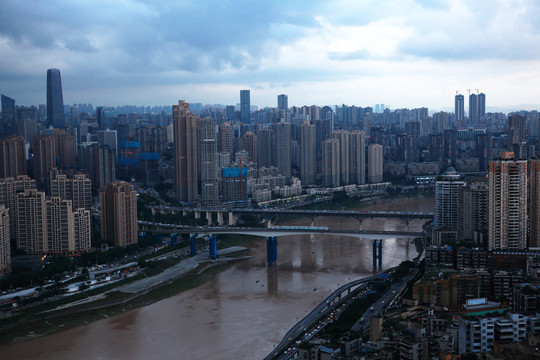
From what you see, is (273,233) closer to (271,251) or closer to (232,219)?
(271,251)

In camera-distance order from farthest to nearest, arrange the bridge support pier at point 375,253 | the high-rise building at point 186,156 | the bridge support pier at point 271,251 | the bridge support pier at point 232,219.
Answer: the high-rise building at point 186,156
the bridge support pier at point 232,219
the bridge support pier at point 271,251
the bridge support pier at point 375,253

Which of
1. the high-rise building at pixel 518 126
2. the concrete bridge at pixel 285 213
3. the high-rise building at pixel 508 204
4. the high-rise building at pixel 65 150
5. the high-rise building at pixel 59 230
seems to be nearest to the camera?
the high-rise building at pixel 508 204

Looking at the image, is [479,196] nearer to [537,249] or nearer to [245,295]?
[537,249]

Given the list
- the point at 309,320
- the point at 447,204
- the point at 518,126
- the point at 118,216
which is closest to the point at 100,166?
the point at 118,216

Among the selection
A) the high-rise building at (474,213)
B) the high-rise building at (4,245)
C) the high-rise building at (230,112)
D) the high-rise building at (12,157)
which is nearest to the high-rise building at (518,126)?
the high-rise building at (230,112)

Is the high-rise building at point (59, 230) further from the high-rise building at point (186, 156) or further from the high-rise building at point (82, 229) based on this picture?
the high-rise building at point (186, 156)

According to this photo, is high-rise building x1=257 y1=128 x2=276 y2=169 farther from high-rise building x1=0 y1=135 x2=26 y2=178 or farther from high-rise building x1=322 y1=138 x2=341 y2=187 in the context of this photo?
high-rise building x1=0 y1=135 x2=26 y2=178

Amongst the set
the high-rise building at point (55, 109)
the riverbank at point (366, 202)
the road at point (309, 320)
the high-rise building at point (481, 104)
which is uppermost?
the high-rise building at point (481, 104)
